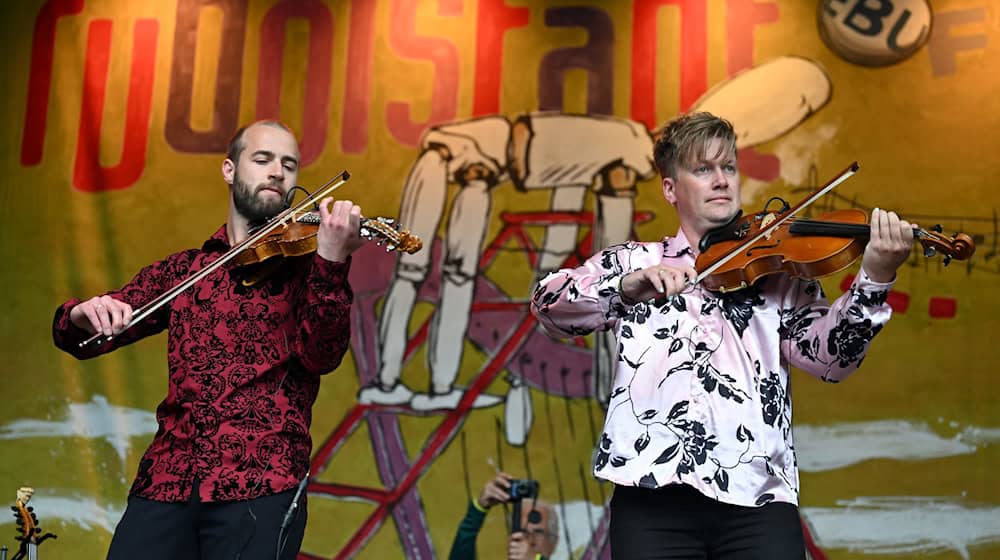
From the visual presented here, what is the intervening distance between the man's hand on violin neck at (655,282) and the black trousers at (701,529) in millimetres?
341

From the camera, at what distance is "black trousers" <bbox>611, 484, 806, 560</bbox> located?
71.7 inches

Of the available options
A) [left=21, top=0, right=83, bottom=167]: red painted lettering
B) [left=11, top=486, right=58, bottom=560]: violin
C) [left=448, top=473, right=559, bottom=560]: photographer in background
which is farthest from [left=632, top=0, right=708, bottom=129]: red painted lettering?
[left=11, top=486, right=58, bottom=560]: violin

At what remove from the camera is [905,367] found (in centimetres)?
366

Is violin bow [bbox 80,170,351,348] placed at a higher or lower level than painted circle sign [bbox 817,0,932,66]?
lower

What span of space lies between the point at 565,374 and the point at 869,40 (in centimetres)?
163

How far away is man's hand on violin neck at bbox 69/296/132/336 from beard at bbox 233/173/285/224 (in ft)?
1.11

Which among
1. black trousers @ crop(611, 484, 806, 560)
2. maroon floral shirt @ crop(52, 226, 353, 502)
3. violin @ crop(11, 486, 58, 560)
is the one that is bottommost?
violin @ crop(11, 486, 58, 560)

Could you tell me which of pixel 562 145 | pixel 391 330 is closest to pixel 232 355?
pixel 391 330

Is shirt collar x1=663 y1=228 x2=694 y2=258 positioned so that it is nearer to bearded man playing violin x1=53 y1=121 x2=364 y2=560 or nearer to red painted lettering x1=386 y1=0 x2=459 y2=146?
Answer: bearded man playing violin x1=53 y1=121 x2=364 y2=560

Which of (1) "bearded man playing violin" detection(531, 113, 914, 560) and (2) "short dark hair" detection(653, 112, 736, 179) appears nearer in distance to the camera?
(1) "bearded man playing violin" detection(531, 113, 914, 560)

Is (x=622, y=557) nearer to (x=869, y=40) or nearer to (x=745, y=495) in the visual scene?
(x=745, y=495)

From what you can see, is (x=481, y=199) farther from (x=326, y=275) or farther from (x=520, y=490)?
(x=326, y=275)

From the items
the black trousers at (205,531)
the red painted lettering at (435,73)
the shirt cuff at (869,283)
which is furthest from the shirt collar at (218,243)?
the red painted lettering at (435,73)

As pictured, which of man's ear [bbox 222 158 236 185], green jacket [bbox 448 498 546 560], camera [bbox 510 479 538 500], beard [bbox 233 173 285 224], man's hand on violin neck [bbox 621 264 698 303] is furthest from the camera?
green jacket [bbox 448 498 546 560]
